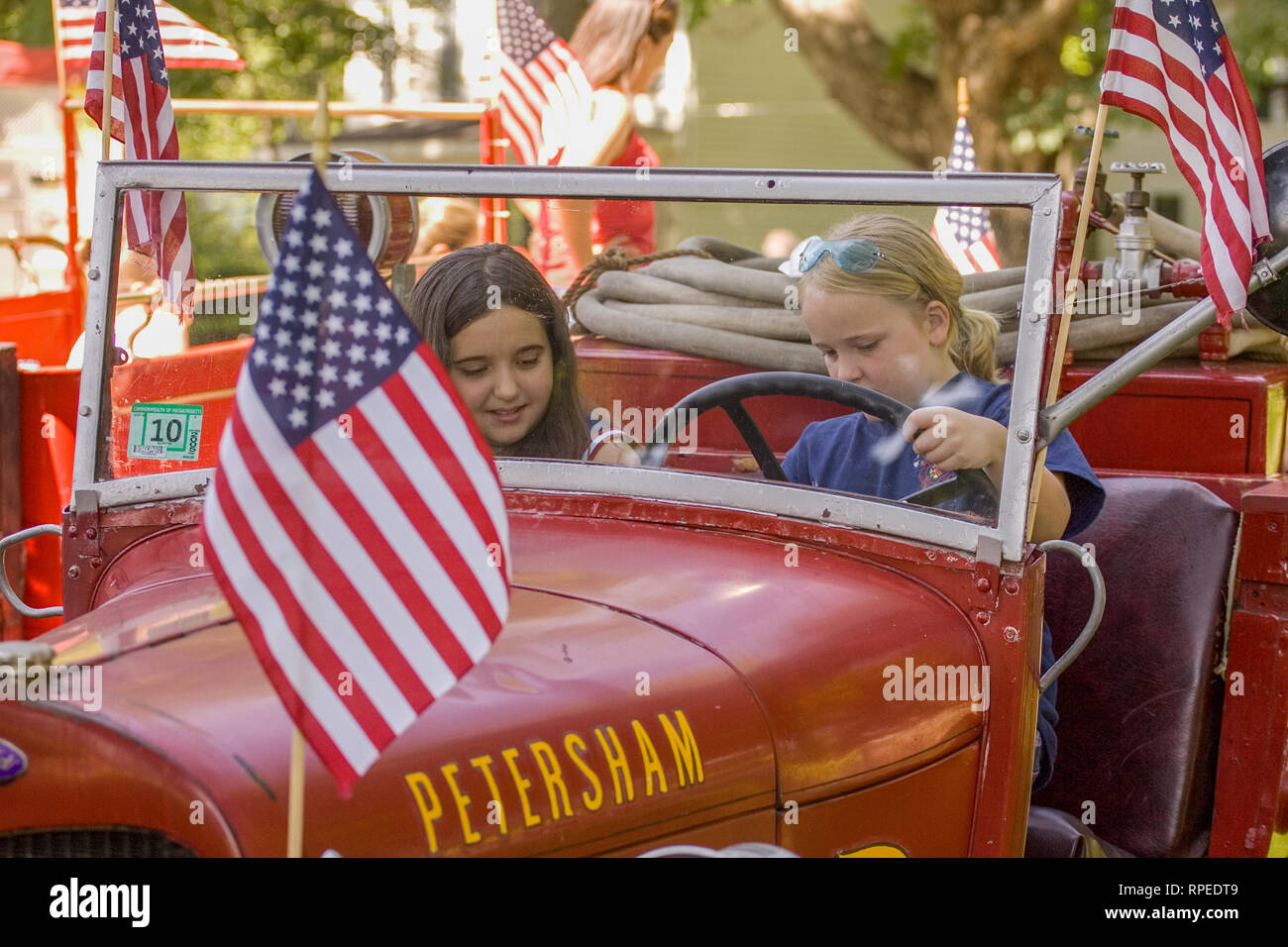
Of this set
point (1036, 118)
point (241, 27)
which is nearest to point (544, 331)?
point (1036, 118)

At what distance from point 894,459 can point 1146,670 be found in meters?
0.92

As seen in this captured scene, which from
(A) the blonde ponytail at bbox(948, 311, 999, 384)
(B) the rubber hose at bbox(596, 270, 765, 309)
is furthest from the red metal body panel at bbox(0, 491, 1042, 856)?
(B) the rubber hose at bbox(596, 270, 765, 309)

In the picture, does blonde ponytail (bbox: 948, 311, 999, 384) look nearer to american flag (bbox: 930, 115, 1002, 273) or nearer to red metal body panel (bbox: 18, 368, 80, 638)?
american flag (bbox: 930, 115, 1002, 273)

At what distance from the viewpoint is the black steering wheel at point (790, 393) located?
7.95 ft

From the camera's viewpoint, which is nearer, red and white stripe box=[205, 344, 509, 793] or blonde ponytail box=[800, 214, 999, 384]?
red and white stripe box=[205, 344, 509, 793]

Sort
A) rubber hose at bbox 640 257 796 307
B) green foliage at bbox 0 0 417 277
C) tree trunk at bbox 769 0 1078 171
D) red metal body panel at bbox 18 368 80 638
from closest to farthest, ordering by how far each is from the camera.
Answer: rubber hose at bbox 640 257 796 307 → red metal body panel at bbox 18 368 80 638 → tree trunk at bbox 769 0 1078 171 → green foliage at bbox 0 0 417 277

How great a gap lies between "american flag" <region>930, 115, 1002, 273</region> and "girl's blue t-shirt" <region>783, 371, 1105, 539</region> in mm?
203

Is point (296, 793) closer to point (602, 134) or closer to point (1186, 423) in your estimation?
point (1186, 423)

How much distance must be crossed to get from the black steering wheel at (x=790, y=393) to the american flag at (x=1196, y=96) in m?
0.52

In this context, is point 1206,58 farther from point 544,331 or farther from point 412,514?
point 412,514

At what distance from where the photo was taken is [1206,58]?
247 cm

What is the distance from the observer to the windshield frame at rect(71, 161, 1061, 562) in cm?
234
